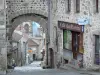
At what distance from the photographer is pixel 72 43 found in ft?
82.3

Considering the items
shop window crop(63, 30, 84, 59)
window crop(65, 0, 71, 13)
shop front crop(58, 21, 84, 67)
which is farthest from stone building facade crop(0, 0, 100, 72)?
shop window crop(63, 30, 84, 59)

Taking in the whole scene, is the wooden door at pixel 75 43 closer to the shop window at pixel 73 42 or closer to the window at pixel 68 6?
the shop window at pixel 73 42

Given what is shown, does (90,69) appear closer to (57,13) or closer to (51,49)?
(57,13)

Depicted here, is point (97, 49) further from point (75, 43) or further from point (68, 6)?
point (68, 6)

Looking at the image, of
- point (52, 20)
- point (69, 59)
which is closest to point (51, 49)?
point (52, 20)

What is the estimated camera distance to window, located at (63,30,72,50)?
25491mm

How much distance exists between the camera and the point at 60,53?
89.1 ft

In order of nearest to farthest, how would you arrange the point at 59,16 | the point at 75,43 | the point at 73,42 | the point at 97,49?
the point at 97,49
the point at 75,43
the point at 73,42
the point at 59,16

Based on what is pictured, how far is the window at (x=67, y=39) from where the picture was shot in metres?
25.5

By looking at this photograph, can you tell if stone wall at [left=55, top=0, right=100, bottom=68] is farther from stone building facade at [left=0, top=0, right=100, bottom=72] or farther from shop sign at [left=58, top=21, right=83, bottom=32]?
shop sign at [left=58, top=21, right=83, bottom=32]

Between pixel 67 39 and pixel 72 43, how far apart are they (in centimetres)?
114

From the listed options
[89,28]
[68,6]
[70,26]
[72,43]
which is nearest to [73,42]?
[72,43]

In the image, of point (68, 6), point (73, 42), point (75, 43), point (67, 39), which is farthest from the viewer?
point (67, 39)

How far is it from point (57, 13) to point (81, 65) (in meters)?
6.04
